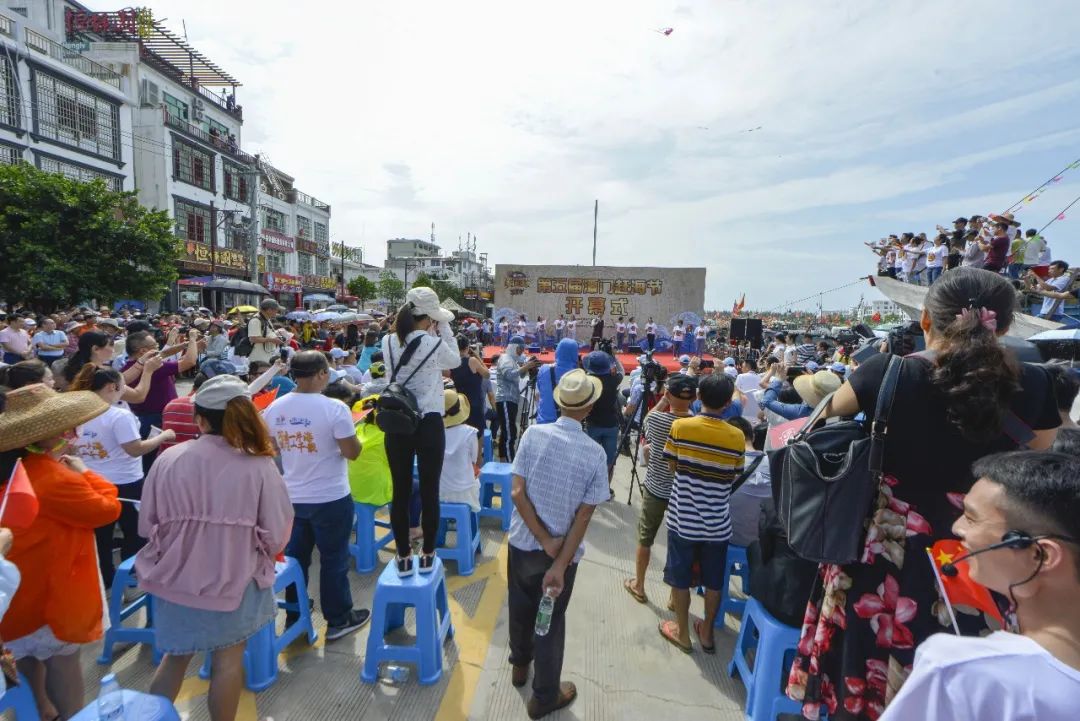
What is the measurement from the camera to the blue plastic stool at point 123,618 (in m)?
2.67

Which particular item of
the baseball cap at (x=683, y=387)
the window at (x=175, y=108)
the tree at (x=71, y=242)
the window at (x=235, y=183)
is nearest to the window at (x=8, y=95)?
the tree at (x=71, y=242)

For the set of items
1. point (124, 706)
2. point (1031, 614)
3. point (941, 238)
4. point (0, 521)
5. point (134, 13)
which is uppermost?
point (134, 13)

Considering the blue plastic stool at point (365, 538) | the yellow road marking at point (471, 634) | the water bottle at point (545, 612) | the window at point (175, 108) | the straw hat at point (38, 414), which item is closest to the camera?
the straw hat at point (38, 414)

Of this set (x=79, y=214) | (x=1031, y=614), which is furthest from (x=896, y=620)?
(x=79, y=214)

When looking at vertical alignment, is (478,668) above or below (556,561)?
below

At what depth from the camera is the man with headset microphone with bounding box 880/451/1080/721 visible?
32.7 inches

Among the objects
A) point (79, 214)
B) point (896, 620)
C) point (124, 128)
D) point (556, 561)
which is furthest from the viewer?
point (124, 128)

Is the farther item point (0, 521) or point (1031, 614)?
point (0, 521)

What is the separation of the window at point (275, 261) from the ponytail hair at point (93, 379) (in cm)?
3429

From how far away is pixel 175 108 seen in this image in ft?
85.9

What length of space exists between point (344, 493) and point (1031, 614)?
9.25 ft

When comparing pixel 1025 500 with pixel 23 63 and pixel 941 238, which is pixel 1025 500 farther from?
pixel 23 63

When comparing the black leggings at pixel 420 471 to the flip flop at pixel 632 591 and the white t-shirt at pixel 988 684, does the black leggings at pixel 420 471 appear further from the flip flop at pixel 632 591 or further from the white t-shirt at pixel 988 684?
the white t-shirt at pixel 988 684

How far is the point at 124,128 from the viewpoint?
891 inches
